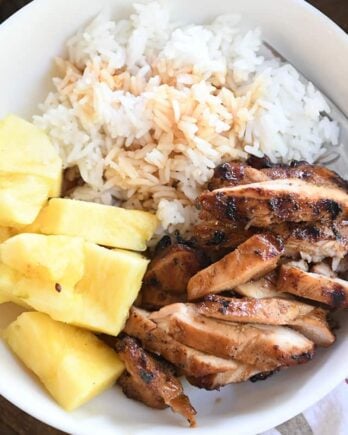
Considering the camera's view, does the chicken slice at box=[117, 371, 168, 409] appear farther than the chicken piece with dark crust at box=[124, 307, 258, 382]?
Yes

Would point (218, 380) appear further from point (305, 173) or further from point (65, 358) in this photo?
point (305, 173)

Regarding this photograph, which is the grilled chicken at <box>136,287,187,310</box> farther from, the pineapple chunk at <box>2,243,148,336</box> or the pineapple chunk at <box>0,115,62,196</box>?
the pineapple chunk at <box>0,115,62,196</box>

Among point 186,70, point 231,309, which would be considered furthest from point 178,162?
point 231,309

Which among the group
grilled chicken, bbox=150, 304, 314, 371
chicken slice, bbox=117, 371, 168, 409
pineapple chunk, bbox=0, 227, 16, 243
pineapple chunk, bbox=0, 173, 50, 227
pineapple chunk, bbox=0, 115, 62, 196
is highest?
grilled chicken, bbox=150, 304, 314, 371

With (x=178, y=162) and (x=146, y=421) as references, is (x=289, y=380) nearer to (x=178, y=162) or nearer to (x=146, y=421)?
(x=146, y=421)

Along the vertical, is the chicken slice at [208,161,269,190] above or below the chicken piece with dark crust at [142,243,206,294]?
above

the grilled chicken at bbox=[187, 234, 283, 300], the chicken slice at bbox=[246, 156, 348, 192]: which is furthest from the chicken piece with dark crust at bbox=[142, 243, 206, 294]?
the chicken slice at bbox=[246, 156, 348, 192]

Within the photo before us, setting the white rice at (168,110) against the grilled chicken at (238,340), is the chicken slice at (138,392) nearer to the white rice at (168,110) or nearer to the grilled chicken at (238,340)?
the grilled chicken at (238,340)
